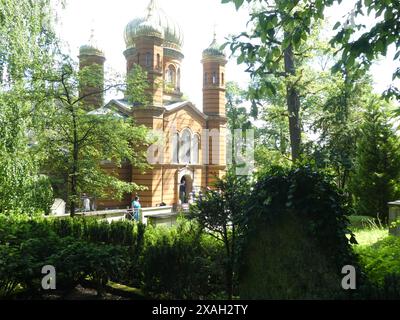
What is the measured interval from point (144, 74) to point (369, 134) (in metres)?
9.15

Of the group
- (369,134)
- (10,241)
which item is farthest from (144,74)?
(369,134)

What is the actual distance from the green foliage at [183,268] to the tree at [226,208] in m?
0.21

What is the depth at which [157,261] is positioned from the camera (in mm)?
5945

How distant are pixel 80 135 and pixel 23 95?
63.3 inches

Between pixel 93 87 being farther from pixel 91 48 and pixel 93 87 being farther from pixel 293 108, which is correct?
pixel 91 48

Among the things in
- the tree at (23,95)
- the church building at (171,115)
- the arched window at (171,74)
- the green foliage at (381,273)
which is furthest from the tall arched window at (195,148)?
the green foliage at (381,273)

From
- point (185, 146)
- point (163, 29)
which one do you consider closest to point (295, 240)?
point (185, 146)

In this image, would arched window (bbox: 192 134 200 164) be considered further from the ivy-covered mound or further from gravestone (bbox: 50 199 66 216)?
the ivy-covered mound

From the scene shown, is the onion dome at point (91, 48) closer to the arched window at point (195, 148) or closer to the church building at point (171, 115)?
the church building at point (171, 115)

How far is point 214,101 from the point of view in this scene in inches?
1092

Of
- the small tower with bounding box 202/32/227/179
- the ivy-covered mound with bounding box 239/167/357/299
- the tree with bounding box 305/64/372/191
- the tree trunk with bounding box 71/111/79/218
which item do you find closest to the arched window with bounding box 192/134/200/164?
the small tower with bounding box 202/32/227/179

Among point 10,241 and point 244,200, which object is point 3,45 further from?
point 244,200

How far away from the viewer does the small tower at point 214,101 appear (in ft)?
90.4

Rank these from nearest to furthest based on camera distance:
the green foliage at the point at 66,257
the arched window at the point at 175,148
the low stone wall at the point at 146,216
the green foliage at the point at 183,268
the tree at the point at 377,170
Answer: the green foliage at the point at 66,257 < the green foliage at the point at 183,268 < the low stone wall at the point at 146,216 < the tree at the point at 377,170 < the arched window at the point at 175,148
